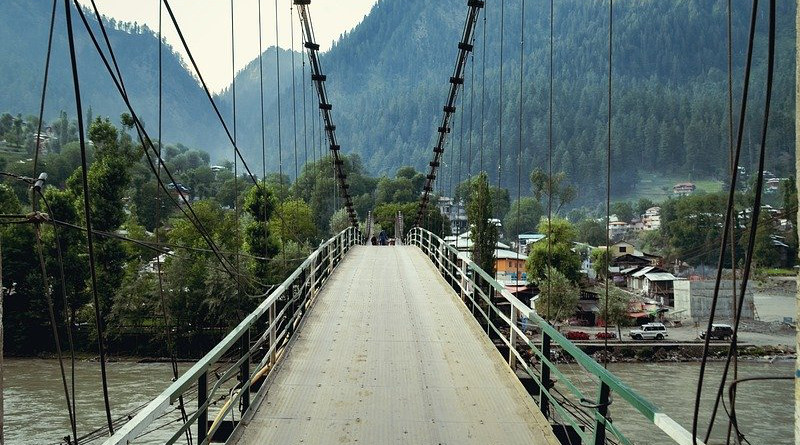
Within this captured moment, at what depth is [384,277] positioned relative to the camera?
16078 mm

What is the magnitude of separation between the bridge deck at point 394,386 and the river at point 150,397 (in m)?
18.1

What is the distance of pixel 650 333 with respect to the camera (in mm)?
54969

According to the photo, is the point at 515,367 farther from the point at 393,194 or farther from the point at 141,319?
the point at 393,194

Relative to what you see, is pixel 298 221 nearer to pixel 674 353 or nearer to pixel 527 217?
pixel 674 353

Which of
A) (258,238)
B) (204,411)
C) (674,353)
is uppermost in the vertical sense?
(204,411)

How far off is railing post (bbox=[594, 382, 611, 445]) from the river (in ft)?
77.2

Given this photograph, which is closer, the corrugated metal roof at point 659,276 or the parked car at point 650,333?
the parked car at point 650,333

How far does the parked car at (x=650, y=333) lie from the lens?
54.2 meters

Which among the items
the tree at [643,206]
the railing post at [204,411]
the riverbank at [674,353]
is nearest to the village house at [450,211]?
the riverbank at [674,353]

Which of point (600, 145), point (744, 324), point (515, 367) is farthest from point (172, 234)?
point (600, 145)

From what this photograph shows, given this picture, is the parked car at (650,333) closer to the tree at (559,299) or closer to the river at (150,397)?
the tree at (559,299)

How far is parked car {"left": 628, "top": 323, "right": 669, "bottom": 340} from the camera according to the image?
54.2 meters

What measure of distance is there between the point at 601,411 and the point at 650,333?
2166 inches

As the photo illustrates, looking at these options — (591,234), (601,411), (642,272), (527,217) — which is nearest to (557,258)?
(642,272)
